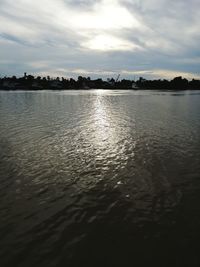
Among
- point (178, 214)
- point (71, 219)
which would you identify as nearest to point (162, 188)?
point (178, 214)

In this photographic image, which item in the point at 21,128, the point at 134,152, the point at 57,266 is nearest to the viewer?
the point at 57,266

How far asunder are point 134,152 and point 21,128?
17.7 metres

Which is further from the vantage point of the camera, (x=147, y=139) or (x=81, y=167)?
(x=147, y=139)

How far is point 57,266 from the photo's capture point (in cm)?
838

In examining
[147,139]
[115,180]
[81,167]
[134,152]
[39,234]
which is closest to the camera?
[39,234]

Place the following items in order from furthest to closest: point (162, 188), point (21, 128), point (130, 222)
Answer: point (21, 128) < point (162, 188) < point (130, 222)

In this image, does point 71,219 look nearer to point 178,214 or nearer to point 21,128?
point 178,214

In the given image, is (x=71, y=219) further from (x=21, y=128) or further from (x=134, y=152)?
(x=21, y=128)

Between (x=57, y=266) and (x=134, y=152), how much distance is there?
551 inches

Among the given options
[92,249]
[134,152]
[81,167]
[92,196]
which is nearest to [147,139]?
[134,152]

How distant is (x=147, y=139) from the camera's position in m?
26.2

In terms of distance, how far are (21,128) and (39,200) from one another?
835 inches

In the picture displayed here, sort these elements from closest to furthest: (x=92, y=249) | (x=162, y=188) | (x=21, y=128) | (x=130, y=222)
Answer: (x=92, y=249)
(x=130, y=222)
(x=162, y=188)
(x=21, y=128)

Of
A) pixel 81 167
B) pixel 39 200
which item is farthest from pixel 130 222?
pixel 81 167
